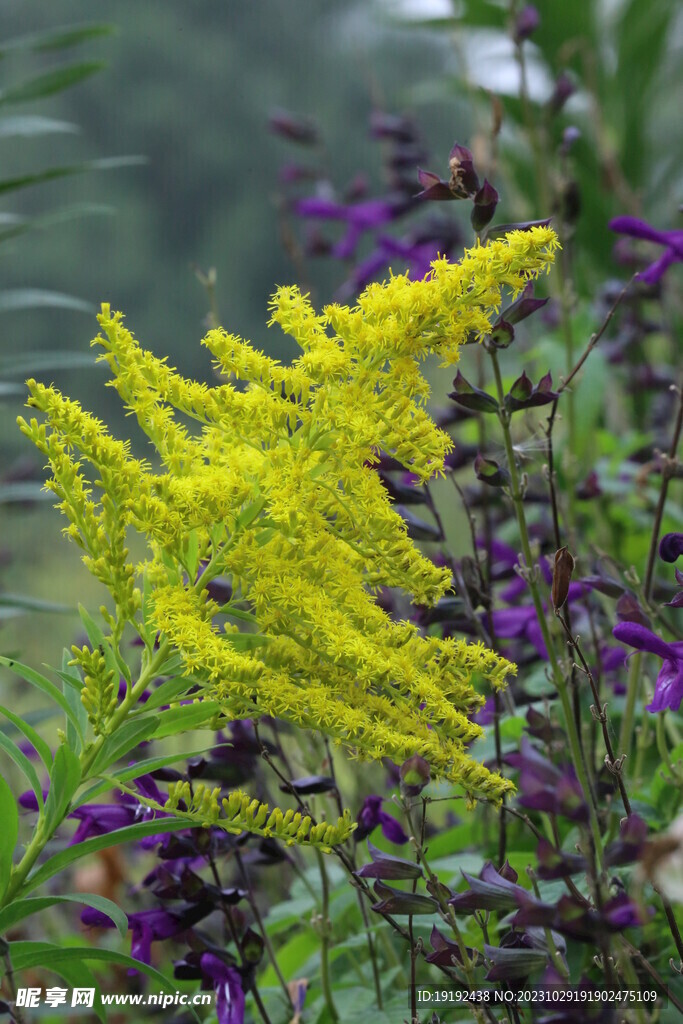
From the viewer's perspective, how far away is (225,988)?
59cm

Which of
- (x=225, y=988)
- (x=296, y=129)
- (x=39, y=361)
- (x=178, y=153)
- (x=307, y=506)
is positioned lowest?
(x=225, y=988)

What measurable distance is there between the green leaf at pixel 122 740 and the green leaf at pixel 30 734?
3 centimetres

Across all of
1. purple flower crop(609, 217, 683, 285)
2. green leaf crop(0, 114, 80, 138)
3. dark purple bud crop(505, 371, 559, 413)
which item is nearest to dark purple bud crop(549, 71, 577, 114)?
purple flower crop(609, 217, 683, 285)

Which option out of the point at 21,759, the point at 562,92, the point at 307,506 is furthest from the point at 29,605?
the point at 562,92

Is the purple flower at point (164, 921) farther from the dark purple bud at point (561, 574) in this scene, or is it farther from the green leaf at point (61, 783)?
the dark purple bud at point (561, 574)

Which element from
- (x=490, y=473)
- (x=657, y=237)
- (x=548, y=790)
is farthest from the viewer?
(x=657, y=237)

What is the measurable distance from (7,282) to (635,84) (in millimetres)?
8200

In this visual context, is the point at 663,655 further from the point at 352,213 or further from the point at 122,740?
the point at 352,213

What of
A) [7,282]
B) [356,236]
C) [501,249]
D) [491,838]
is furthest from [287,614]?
[7,282]

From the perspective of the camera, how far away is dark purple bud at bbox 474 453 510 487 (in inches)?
21.8

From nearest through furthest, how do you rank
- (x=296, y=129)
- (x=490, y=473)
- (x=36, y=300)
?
(x=490, y=473)
(x=36, y=300)
(x=296, y=129)

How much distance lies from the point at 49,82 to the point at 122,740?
34.2 inches

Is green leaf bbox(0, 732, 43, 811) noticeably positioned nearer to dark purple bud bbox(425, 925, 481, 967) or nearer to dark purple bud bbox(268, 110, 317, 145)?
dark purple bud bbox(425, 925, 481, 967)

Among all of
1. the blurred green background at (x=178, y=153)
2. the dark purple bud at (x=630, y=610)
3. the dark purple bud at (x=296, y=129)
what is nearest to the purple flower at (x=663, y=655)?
the dark purple bud at (x=630, y=610)
